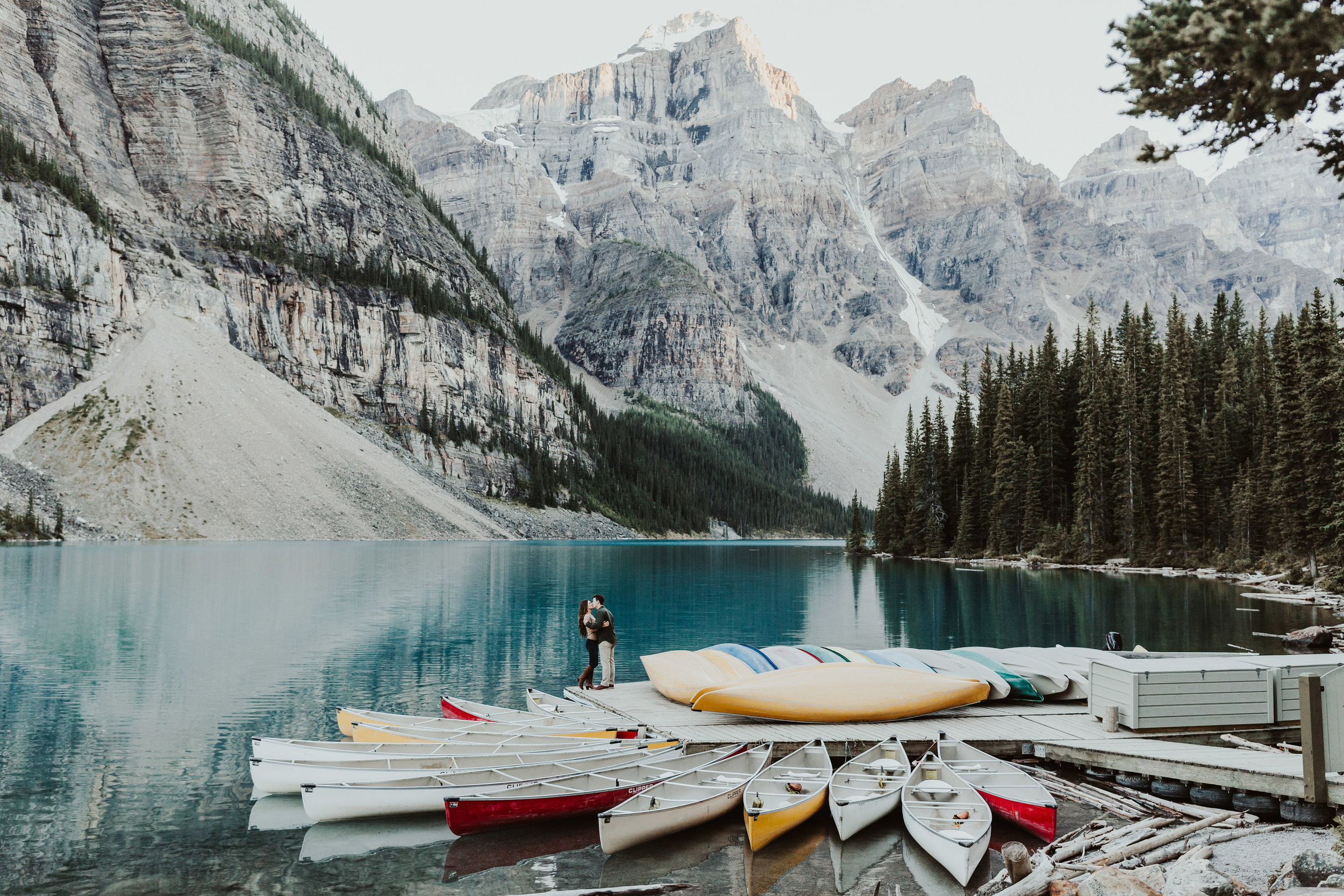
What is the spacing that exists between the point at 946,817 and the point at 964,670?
8.28m

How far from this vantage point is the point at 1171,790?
49.5 ft

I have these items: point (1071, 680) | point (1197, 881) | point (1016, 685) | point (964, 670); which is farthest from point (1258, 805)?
point (964, 670)

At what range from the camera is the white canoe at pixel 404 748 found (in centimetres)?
1645

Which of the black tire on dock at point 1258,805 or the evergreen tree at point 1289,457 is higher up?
the evergreen tree at point 1289,457

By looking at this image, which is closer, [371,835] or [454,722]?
[371,835]

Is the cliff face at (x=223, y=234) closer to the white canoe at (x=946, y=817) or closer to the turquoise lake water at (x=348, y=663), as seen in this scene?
the turquoise lake water at (x=348, y=663)

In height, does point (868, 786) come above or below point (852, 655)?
below

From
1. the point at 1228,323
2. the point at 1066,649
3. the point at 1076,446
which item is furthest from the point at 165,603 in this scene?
the point at 1228,323

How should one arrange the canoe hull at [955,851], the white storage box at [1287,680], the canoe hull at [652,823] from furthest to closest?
the white storage box at [1287,680], the canoe hull at [652,823], the canoe hull at [955,851]

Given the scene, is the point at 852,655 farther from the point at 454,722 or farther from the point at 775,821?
the point at 454,722

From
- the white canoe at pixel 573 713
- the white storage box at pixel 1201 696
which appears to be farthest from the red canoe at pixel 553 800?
the white storage box at pixel 1201 696

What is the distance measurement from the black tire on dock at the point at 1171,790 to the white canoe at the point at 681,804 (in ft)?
22.0

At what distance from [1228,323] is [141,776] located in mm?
103567

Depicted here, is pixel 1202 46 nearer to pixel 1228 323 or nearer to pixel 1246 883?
pixel 1246 883
